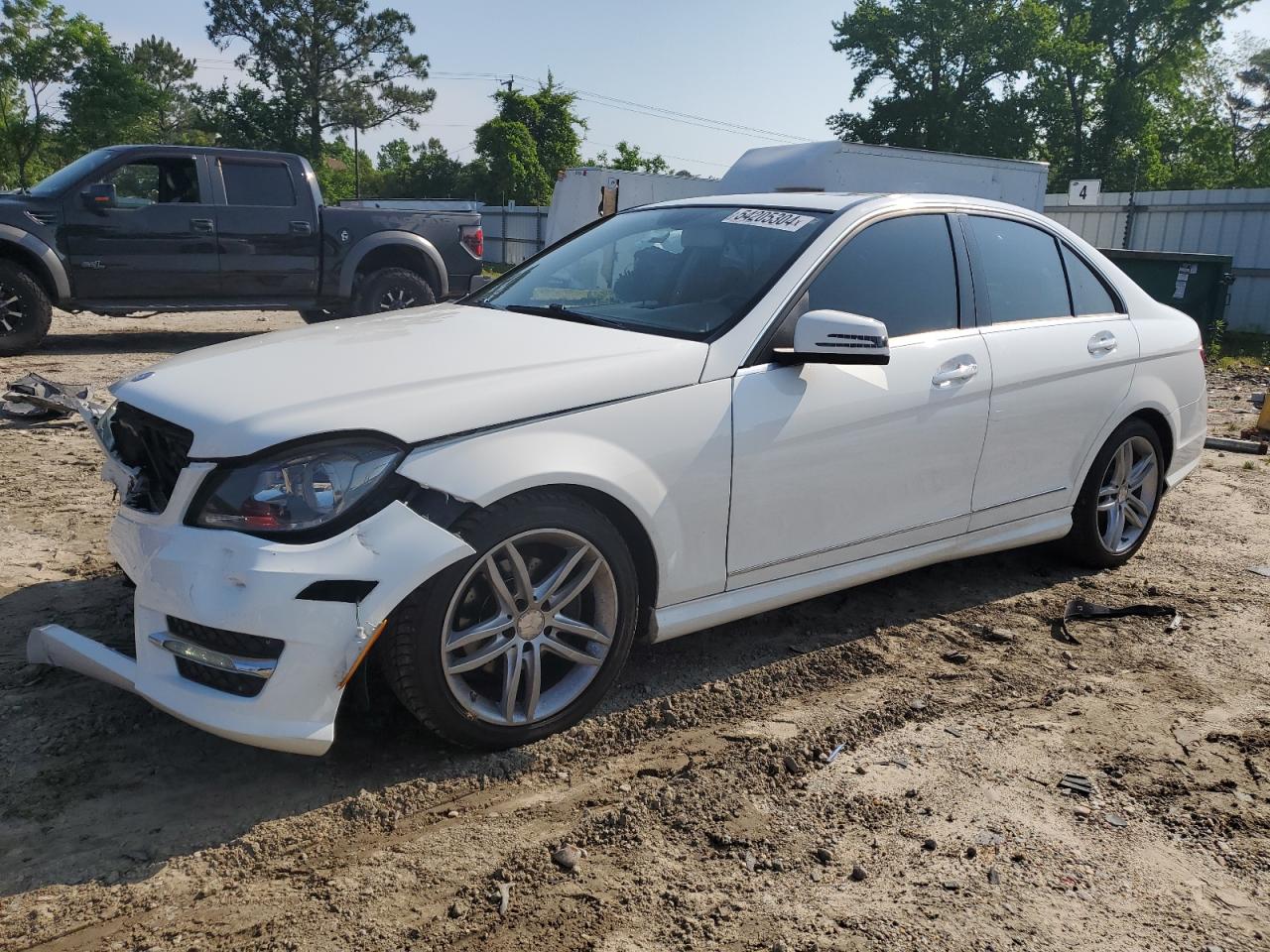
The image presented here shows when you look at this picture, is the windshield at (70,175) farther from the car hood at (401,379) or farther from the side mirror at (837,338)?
the side mirror at (837,338)

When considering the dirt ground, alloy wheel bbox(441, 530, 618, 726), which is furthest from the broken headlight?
the dirt ground

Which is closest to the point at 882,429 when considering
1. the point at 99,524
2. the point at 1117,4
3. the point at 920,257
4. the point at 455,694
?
the point at 920,257

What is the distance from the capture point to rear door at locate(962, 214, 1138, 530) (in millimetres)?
4156

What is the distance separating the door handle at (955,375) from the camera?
3.87 meters

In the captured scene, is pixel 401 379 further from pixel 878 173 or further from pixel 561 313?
pixel 878 173

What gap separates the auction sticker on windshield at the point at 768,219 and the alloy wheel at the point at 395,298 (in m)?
8.16

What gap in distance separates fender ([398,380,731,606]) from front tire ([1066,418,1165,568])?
88.5 inches

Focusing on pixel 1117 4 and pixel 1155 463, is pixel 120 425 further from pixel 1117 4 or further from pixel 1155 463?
pixel 1117 4

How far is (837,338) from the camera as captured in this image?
3357 mm

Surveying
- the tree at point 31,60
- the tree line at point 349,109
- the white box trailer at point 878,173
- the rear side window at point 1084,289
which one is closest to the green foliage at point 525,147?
the tree line at point 349,109

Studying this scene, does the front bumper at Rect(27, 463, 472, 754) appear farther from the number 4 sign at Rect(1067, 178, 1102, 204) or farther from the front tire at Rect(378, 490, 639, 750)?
the number 4 sign at Rect(1067, 178, 1102, 204)

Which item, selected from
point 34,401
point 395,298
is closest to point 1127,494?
point 34,401

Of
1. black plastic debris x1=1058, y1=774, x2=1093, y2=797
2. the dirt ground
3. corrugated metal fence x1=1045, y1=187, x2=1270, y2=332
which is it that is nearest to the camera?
the dirt ground

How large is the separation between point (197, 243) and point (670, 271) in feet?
27.4
